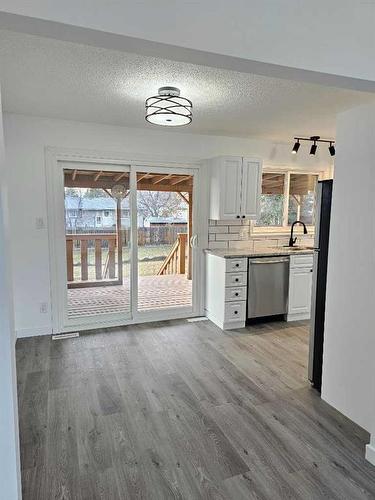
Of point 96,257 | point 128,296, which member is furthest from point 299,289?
point 96,257

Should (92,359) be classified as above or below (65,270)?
below

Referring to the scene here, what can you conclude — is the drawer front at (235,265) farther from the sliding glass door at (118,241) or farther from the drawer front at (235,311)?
the sliding glass door at (118,241)

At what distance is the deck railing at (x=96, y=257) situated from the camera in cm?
399

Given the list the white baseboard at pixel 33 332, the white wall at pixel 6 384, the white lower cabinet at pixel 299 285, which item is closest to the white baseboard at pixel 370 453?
the white wall at pixel 6 384

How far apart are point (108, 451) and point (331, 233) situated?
212cm

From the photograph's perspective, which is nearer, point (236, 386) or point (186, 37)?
point (186, 37)

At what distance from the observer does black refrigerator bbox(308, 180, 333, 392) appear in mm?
2609

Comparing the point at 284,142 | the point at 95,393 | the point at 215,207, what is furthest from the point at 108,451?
the point at 284,142

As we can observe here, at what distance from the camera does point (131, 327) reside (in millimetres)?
4109

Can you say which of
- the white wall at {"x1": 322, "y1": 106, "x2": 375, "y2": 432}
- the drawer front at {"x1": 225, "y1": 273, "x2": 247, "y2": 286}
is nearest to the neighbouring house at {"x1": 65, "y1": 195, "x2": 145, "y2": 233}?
the drawer front at {"x1": 225, "y1": 273, "x2": 247, "y2": 286}

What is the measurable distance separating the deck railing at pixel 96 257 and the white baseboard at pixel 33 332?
574 millimetres

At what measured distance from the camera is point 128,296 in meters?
4.27

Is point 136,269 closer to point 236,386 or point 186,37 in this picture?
point 236,386

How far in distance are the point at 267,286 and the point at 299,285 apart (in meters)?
0.48
